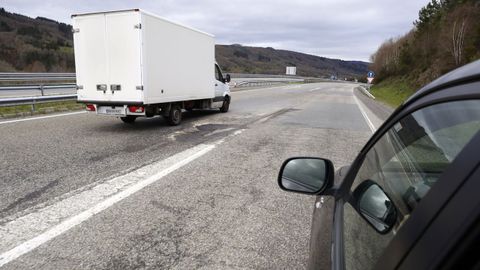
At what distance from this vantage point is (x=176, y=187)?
528 centimetres

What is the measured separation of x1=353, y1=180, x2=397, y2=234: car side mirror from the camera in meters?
1.32

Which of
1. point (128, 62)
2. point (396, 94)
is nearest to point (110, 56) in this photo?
point (128, 62)

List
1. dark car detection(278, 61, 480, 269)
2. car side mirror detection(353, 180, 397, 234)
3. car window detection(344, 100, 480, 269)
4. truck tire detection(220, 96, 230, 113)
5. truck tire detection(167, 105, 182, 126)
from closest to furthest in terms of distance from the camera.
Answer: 1. dark car detection(278, 61, 480, 269)
2. car window detection(344, 100, 480, 269)
3. car side mirror detection(353, 180, 397, 234)
4. truck tire detection(167, 105, 182, 126)
5. truck tire detection(220, 96, 230, 113)

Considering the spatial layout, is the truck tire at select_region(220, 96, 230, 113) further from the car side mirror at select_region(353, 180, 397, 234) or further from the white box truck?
the car side mirror at select_region(353, 180, 397, 234)

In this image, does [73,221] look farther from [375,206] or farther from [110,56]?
[110,56]

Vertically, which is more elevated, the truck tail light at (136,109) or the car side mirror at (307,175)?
the car side mirror at (307,175)

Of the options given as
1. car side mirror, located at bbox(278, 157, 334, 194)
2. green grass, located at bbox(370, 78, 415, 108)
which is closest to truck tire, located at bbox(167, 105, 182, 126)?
car side mirror, located at bbox(278, 157, 334, 194)

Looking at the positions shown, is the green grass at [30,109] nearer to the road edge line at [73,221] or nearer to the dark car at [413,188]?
the road edge line at [73,221]

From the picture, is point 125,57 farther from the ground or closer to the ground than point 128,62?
farther from the ground

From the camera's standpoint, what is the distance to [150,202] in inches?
182

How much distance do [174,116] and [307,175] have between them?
9751mm

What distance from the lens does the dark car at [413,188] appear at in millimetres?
870

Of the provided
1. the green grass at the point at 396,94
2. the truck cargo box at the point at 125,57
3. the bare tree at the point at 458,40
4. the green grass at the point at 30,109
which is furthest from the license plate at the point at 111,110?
the bare tree at the point at 458,40

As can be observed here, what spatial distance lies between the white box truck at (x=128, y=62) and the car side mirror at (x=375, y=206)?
8.91 meters
